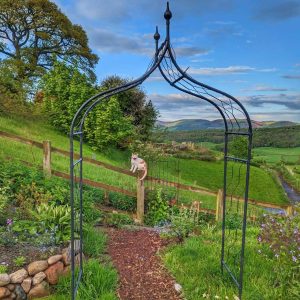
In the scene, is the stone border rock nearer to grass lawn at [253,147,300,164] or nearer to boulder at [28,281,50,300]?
boulder at [28,281,50,300]

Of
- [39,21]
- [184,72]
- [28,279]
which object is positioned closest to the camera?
[184,72]

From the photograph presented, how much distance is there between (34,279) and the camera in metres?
3.90

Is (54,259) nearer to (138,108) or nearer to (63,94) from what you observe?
(63,94)

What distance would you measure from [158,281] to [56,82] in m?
17.4

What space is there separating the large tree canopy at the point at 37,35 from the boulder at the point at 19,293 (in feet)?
70.0

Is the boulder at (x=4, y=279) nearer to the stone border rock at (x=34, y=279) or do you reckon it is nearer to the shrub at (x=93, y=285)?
the stone border rock at (x=34, y=279)

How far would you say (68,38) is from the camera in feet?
85.5

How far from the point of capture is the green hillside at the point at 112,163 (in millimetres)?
10205

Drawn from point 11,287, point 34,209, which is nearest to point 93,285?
point 11,287

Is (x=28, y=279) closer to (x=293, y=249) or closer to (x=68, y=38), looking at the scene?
(x=293, y=249)

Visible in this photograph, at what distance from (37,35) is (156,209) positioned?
21171 mm

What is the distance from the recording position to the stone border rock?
3.68m

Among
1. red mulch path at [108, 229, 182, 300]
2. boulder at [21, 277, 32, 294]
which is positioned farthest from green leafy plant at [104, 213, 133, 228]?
boulder at [21, 277, 32, 294]

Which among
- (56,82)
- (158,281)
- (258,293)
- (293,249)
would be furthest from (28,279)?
(56,82)
